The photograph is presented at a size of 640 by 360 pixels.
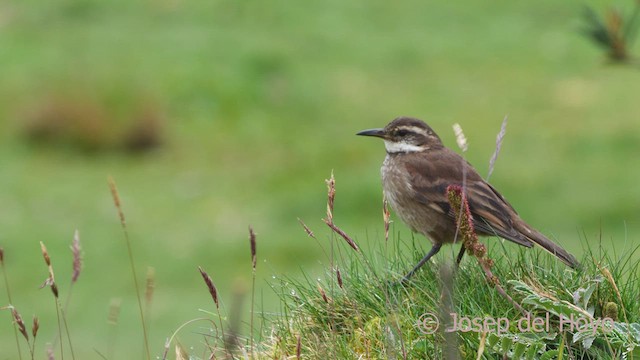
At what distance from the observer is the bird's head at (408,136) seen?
25.6 feet

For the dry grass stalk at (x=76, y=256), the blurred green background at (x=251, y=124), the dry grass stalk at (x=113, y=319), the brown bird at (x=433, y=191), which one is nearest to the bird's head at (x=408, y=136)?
the brown bird at (x=433, y=191)

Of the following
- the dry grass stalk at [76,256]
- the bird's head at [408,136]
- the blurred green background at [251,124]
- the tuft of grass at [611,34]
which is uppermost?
the tuft of grass at [611,34]

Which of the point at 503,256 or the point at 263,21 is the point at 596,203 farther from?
the point at 503,256

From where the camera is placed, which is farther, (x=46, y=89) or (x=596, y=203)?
(x=46, y=89)

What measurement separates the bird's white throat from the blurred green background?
9.04m

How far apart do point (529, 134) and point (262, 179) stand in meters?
4.80

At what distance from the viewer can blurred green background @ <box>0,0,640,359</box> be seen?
19609mm

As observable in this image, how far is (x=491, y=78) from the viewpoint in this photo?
85.3ft

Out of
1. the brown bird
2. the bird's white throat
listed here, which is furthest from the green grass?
the bird's white throat

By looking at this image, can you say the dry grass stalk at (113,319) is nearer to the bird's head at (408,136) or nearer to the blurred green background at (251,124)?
the blurred green background at (251,124)

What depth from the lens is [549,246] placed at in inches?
241

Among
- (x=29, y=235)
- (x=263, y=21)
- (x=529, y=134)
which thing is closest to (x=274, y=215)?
(x=29, y=235)

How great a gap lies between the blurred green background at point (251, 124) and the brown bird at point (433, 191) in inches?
359

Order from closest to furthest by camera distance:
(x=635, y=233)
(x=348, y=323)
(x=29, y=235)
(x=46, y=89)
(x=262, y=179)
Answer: (x=348, y=323)
(x=635, y=233)
(x=29, y=235)
(x=262, y=179)
(x=46, y=89)
